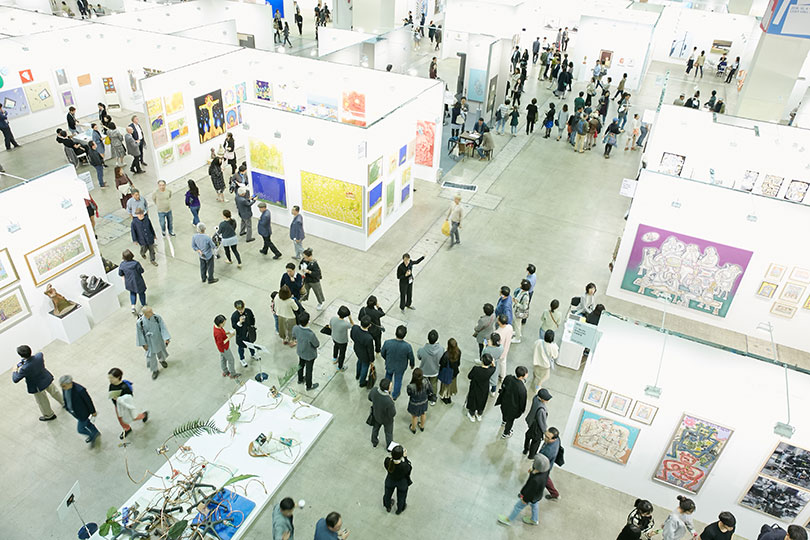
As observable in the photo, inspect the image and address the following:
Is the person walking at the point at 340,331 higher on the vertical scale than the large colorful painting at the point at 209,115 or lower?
lower

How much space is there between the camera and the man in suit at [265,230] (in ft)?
35.4

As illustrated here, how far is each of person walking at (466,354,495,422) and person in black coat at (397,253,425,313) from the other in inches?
97.6

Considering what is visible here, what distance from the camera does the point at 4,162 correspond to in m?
14.4

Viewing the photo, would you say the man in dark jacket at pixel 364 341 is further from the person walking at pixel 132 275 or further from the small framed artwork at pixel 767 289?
the small framed artwork at pixel 767 289

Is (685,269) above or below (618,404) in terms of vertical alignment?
below

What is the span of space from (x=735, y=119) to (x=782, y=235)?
184 inches

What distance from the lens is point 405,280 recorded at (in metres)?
9.66

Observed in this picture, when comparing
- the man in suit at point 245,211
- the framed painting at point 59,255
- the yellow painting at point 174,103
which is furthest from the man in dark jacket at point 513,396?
the yellow painting at point 174,103

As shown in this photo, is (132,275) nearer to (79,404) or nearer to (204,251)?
(204,251)

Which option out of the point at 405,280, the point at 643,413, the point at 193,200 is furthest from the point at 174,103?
the point at 643,413

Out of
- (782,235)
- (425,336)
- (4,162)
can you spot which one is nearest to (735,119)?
(782,235)

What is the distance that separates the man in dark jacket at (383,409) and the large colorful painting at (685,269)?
606 centimetres

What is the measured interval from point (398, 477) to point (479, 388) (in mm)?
1887

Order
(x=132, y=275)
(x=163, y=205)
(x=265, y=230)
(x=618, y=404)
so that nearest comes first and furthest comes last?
(x=618, y=404) → (x=132, y=275) → (x=265, y=230) → (x=163, y=205)
